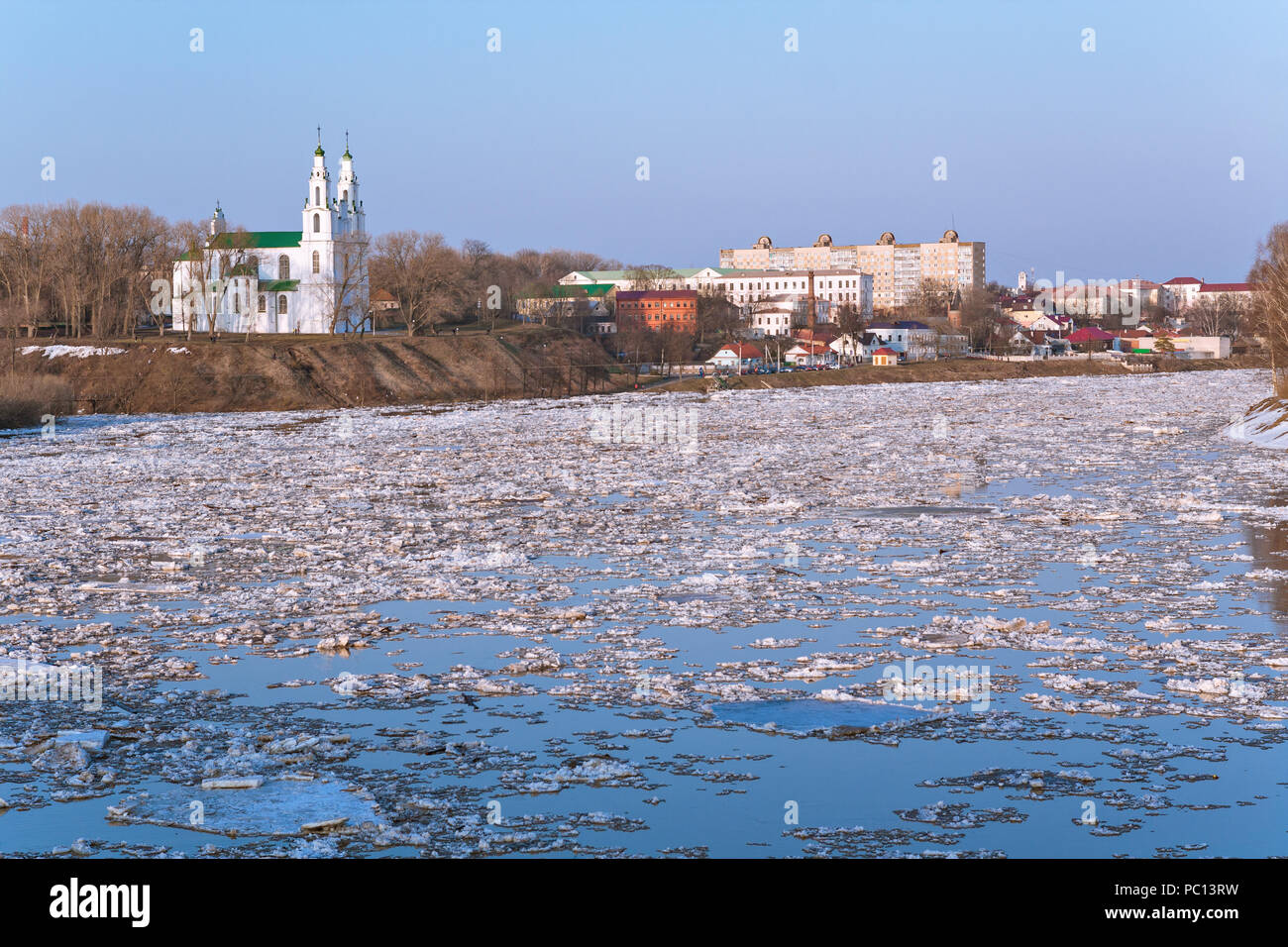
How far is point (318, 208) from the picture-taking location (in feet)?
289

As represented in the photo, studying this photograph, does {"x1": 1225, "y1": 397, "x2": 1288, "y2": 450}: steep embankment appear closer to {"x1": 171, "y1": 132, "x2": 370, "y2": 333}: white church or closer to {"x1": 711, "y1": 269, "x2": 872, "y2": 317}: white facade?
{"x1": 171, "y1": 132, "x2": 370, "y2": 333}: white church

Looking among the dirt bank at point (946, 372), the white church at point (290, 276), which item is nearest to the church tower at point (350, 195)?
the white church at point (290, 276)

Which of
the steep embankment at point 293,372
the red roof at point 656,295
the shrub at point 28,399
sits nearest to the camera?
the shrub at point 28,399

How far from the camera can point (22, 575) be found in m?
13.7

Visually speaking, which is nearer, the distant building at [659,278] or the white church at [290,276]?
the white church at [290,276]

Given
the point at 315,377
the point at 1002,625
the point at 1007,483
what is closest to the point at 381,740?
the point at 1002,625

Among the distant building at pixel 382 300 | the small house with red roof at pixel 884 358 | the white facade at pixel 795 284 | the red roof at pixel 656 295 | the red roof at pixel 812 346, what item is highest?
the white facade at pixel 795 284

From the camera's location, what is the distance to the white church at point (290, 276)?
84062 millimetres

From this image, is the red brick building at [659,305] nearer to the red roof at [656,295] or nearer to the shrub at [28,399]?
the red roof at [656,295]

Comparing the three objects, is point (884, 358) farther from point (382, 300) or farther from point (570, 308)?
point (382, 300)

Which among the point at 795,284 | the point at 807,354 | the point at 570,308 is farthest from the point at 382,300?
the point at 795,284

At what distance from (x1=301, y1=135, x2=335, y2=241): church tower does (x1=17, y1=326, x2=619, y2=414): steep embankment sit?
1289cm

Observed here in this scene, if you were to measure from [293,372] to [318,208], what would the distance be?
27761mm

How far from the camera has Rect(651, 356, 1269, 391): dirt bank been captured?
233ft
